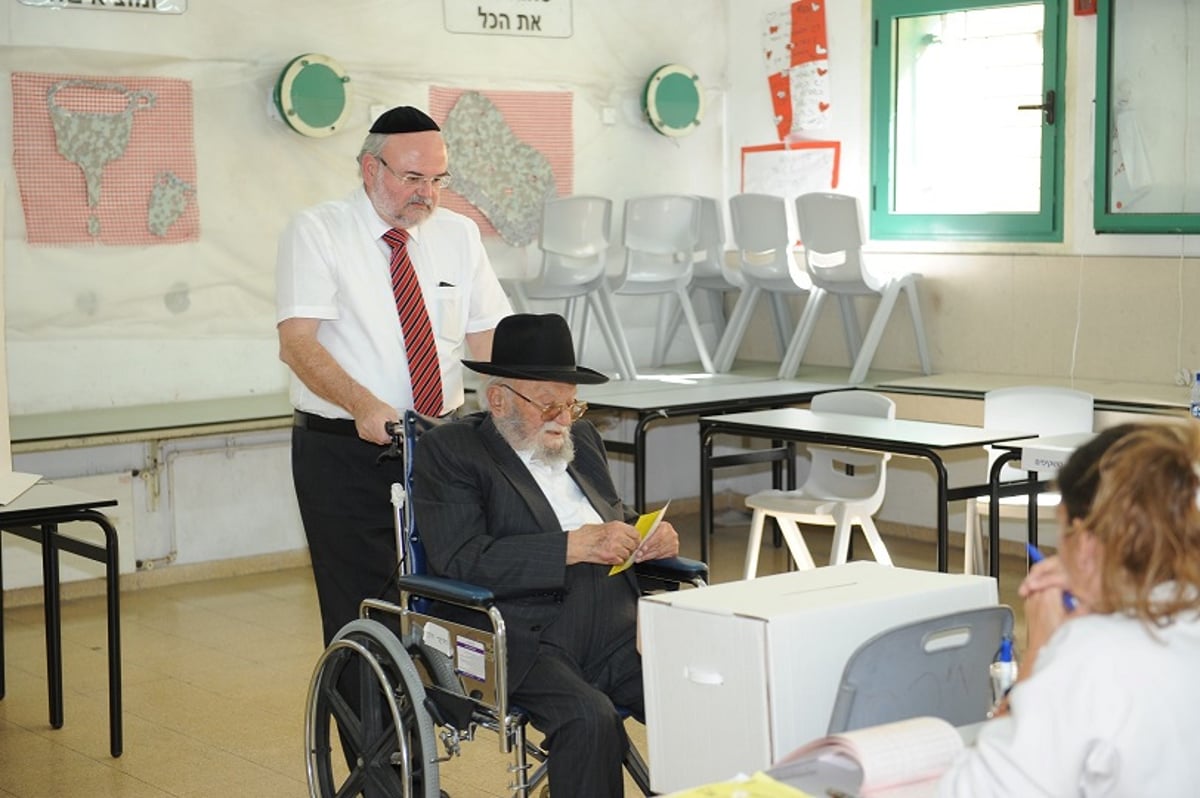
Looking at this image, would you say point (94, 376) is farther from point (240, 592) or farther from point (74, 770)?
point (74, 770)

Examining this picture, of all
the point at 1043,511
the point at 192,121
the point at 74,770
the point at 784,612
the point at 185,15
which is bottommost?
the point at 74,770

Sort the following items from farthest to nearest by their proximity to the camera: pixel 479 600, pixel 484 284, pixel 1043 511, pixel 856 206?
pixel 856 206
pixel 1043 511
pixel 484 284
pixel 479 600

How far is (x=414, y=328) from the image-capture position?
4055 millimetres

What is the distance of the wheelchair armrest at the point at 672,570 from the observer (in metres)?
3.56

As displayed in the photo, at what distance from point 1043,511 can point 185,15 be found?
4.17 m

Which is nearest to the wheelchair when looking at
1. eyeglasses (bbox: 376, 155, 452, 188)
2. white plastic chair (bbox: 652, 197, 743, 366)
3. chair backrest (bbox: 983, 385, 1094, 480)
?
eyeglasses (bbox: 376, 155, 452, 188)

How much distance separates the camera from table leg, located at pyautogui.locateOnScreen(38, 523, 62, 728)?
488cm

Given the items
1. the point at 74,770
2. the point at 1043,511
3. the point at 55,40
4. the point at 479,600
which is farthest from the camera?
the point at 55,40

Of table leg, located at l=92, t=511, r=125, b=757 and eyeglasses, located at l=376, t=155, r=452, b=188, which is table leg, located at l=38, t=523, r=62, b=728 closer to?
table leg, located at l=92, t=511, r=125, b=757

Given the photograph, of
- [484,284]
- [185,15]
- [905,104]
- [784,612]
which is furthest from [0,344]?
[905,104]

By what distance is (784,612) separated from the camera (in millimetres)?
2328

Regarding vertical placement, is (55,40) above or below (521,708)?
above

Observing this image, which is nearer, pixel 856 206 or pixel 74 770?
pixel 74 770

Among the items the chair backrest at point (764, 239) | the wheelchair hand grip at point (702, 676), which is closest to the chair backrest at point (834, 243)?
the chair backrest at point (764, 239)
